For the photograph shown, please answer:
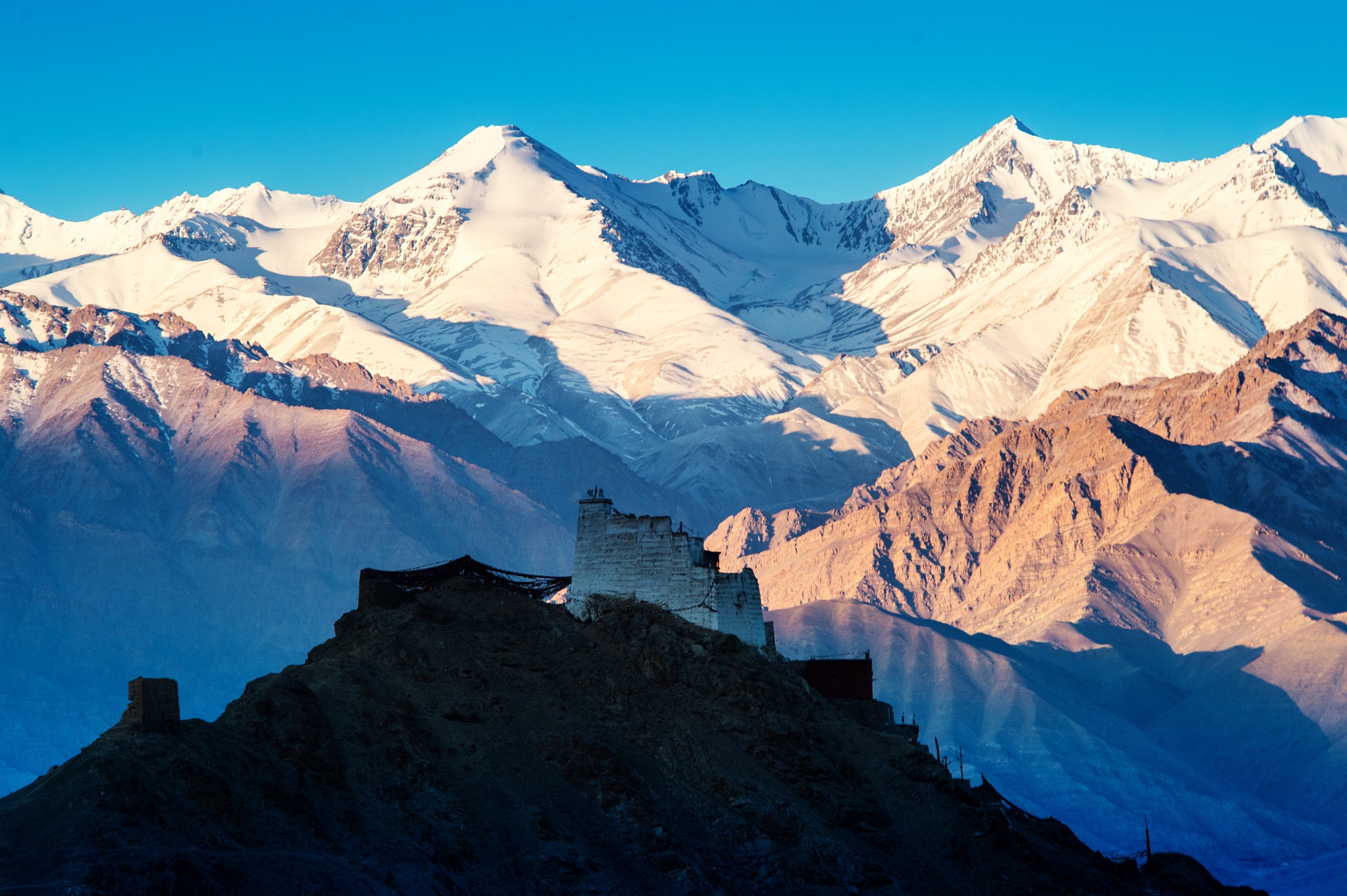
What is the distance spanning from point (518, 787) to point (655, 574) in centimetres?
1253

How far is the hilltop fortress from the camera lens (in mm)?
63656

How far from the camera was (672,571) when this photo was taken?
6378 centimetres

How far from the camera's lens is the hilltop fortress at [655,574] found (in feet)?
209

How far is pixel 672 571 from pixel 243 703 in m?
17.4

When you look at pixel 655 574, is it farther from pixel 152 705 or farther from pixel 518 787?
pixel 152 705

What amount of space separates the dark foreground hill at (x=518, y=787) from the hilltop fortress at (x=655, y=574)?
954mm

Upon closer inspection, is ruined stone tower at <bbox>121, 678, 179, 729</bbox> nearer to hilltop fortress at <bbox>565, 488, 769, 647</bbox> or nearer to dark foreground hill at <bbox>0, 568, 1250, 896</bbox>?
dark foreground hill at <bbox>0, 568, 1250, 896</bbox>

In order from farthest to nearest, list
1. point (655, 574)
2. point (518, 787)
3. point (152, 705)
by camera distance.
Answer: point (655, 574)
point (518, 787)
point (152, 705)

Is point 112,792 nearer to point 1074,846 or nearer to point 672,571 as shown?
point 672,571

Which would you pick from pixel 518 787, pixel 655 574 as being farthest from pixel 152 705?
pixel 655 574

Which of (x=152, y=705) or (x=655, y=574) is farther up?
(x=655, y=574)

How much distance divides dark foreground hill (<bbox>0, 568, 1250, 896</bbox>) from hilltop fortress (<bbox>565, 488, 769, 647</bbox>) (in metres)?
0.95

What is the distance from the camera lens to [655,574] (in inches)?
2515

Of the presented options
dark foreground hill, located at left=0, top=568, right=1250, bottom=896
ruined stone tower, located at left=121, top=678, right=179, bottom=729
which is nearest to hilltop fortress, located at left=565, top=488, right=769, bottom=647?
dark foreground hill, located at left=0, top=568, right=1250, bottom=896
